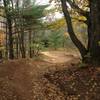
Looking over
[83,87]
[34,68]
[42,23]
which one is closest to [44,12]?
[42,23]

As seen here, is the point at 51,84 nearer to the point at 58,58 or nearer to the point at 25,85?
the point at 25,85

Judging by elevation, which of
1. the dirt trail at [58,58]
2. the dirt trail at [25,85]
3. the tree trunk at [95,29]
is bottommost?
the dirt trail at [58,58]

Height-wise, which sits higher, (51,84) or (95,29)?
(95,29)

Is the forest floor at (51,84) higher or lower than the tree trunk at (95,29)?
lower

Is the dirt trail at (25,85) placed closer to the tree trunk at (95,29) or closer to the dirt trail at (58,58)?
the tree trunk at (95,29)

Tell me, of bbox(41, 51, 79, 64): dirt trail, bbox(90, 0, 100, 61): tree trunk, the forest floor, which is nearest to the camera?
the forest floor

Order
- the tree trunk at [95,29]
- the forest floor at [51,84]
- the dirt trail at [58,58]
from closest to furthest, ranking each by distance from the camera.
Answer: the forest floor at [51,84] < the tree trunk at [95,29] < the dirt trail at [58,58]

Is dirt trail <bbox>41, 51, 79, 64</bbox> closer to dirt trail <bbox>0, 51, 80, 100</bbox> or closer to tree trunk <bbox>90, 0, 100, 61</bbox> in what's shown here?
dirt trail <bbox>0, 51, 80, 100</bbox>

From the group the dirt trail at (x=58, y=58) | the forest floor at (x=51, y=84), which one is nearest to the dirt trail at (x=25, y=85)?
the forest floor at (x=51, y=84)

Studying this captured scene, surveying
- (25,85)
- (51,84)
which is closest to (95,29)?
(51,84)

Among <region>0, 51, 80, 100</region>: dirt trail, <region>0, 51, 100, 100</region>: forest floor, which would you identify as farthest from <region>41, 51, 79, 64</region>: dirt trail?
<region>0, 51, 100, 100</region>: forest floor

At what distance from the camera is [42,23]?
1078 inches

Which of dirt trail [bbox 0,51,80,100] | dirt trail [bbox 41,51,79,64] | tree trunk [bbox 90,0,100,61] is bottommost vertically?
dirt trail [bbox 41,51,79,64]

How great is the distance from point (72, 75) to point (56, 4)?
6.96 metres
